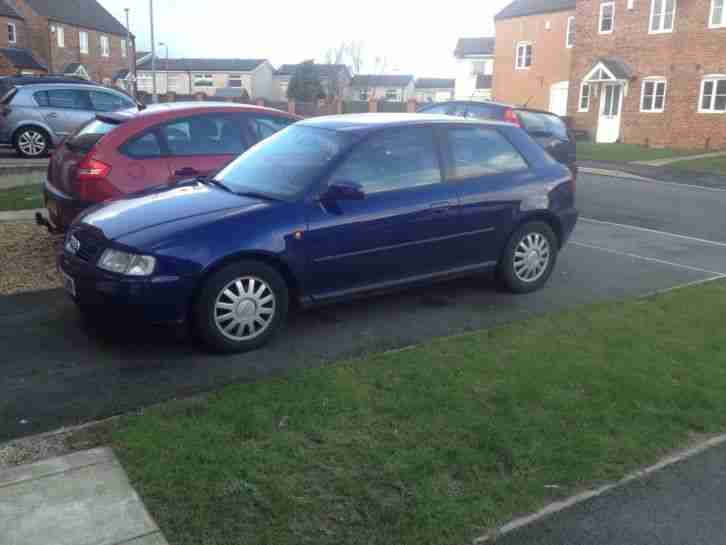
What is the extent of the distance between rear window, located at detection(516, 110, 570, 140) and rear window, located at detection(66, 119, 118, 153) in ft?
28.4

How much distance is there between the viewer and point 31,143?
50.8 feet

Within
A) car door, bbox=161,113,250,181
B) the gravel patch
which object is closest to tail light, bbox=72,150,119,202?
car door, bbox=161,113,250,181

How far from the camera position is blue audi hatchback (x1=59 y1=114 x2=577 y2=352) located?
514 centimetres

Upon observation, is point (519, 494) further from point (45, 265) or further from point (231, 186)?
point (45, 265)

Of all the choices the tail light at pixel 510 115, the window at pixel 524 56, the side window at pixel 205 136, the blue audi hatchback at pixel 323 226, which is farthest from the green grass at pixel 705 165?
the window at pixel 524 56

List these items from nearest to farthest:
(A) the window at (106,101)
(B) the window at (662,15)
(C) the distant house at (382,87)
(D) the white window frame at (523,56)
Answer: (A) the window at (106,101), (B) the window at (662,15), (D) the white window frame at (523,56), (C) the distant house at (382,87)

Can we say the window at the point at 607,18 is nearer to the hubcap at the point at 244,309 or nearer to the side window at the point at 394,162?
the side window at the point at 394,162

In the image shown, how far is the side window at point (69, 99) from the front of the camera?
15445 millimetres

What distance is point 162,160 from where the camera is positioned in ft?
24.8

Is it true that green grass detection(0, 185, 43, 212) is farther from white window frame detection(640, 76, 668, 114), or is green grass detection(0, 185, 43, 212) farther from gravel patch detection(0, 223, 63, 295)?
white window frame detection(640, 76, 668, 114)

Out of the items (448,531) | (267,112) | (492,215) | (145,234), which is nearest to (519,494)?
(448,531)

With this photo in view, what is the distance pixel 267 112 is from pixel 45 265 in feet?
9.47

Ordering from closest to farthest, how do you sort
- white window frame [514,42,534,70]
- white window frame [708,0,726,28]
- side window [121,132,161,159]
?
side window [121,132,161,159]
white window frame [708,0,726,28]
white window frame [514,42,534,70]

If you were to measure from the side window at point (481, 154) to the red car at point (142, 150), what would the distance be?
241cm
